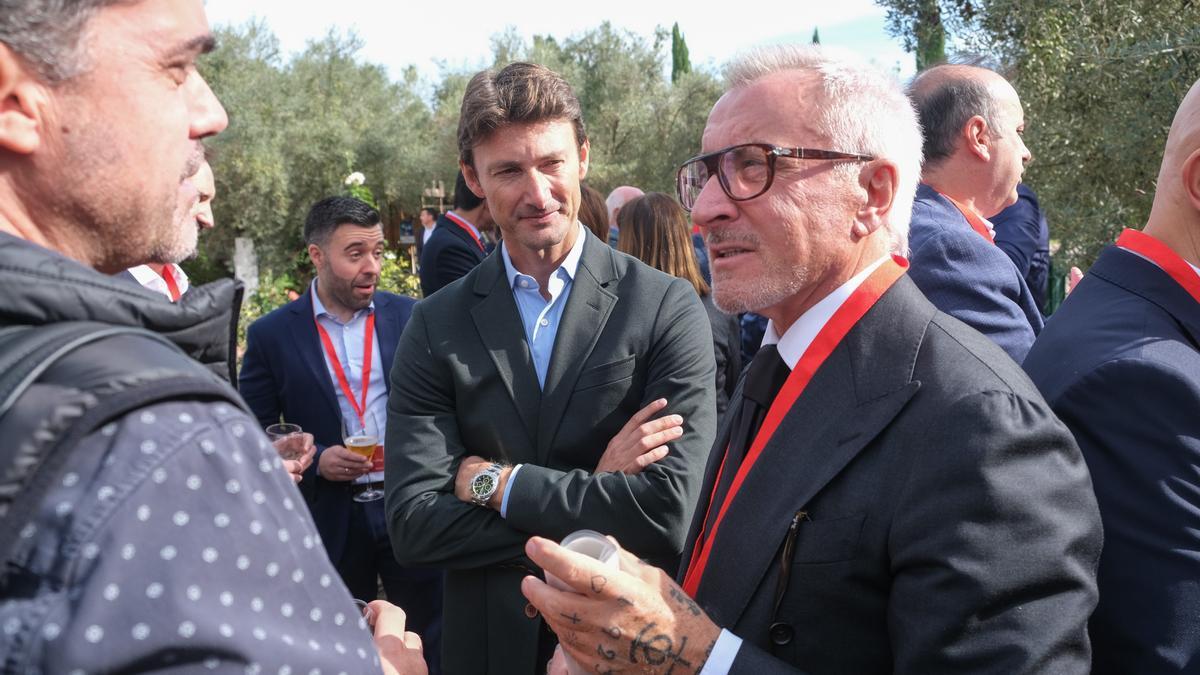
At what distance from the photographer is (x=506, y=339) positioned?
2.96m

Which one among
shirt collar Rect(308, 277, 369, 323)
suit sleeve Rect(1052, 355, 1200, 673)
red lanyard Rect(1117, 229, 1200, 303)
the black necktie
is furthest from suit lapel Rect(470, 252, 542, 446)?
shirt collar Rect(308, 277, 369, 323)

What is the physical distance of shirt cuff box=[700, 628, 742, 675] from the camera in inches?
66.1

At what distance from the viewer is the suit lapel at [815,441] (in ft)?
5.70

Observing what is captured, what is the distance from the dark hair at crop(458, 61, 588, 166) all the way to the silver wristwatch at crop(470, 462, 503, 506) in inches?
49.7

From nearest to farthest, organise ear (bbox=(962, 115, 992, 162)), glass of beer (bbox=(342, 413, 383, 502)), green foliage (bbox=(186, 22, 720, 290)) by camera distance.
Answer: ear (bbox=(962, 115, 992, 162)) < glass of beer (bbox=(342, 413, 383, 502)) < green foliage (bbox=(186, 22, 720, 290))

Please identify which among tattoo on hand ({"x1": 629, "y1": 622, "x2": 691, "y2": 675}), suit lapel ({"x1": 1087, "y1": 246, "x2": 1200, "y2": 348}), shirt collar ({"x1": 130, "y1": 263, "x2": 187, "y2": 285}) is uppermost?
shirt collar ({"x1": 130, "y1": 263, "x2": 187, "y2": 285})

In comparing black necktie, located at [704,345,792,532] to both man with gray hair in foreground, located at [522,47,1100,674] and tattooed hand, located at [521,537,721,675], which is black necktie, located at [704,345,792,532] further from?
tattooed hand, located at [521,537,721,675]

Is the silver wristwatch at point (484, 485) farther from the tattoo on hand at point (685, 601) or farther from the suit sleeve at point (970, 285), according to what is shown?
the suit sleeve at point (970, 285)

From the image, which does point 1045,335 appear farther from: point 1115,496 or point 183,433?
point 183,433

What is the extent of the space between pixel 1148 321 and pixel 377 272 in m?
4.02

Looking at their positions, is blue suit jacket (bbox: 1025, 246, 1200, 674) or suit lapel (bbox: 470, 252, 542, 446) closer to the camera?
blue suit jacket (bbox: 1025, 246, 1200, 674)

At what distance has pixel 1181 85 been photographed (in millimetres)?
6641

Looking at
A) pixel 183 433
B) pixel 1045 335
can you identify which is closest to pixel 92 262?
pixel 183 433

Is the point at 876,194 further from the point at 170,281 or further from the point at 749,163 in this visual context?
the point at 170,281
